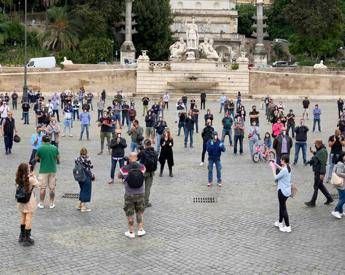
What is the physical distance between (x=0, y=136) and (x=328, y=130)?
13674 mm

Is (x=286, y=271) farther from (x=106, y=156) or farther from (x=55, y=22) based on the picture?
(x=55, y=22)

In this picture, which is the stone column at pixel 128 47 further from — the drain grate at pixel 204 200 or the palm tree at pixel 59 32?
the drain grate at pixel 204 200

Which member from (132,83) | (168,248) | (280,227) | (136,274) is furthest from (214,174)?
(132,83)

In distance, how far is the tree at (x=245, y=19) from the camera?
86562mm

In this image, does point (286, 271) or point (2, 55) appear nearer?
point (286, 271)

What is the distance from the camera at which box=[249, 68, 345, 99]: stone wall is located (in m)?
52.9

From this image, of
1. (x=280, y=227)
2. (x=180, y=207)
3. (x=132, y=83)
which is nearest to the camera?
(x=280, y=227)

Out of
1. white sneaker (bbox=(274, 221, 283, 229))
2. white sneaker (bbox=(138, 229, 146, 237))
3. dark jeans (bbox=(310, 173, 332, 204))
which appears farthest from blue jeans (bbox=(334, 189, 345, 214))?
white sneaker (bbox=(138, 229, 146, 237))

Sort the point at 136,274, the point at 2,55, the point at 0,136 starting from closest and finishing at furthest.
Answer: the point at 136,274 → the point at 0,136 → the point at 2,55

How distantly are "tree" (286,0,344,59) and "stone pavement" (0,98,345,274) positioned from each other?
50.3 meters

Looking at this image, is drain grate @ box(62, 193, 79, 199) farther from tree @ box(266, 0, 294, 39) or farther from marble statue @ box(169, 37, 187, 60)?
tree @ box(266, 0, 294, 39)

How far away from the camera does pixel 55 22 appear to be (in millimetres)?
61719

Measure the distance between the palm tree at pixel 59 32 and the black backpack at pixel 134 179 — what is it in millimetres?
50457

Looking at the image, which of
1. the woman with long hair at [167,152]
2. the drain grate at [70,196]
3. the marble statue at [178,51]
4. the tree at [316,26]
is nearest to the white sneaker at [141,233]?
the drain grate at [70,196]
